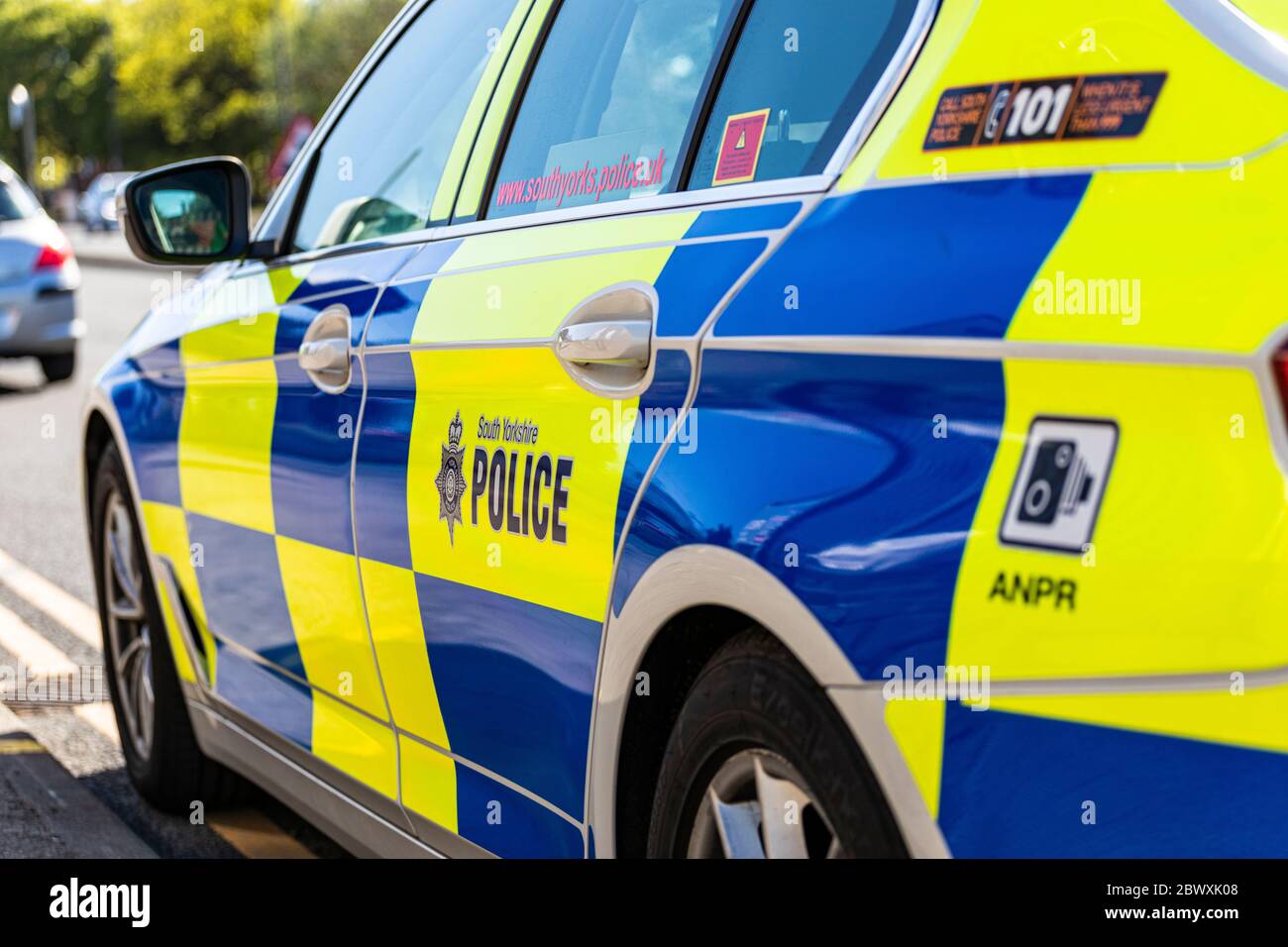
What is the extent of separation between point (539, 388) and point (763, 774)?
2.28 ft

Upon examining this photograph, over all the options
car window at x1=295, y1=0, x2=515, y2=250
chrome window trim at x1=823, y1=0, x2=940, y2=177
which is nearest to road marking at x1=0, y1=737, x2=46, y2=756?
car window at x1=295, y1=0, x2=515, y2=250

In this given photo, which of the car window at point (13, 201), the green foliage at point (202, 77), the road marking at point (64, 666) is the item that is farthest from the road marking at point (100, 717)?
the green foliage at point (202, 77)

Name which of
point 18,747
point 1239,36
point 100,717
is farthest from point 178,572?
point 1239,36

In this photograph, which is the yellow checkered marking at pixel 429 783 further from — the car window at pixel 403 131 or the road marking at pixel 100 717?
the road marking at pixel 100 717

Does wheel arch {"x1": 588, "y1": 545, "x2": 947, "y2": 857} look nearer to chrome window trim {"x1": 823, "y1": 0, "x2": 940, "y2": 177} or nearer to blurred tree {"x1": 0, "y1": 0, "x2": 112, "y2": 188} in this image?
chrome window trim {"x1": 823, "y1": 0, "x2": 940, "y2": 177}

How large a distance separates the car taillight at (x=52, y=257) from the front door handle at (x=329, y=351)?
1159cm

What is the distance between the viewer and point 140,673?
179 inches

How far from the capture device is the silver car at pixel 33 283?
14062 millimetres

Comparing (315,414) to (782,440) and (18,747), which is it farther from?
(18,747)

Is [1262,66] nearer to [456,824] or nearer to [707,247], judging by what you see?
[707,247]

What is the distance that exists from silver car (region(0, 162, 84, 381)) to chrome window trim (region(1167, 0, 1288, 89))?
43.6ft

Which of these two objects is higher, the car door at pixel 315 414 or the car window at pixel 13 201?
the car window at pixel 13 201

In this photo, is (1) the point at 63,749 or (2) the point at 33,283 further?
(2) the point at 33,283
